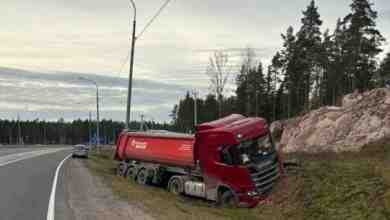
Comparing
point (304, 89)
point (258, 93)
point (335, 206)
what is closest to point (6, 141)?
point (258, 93)

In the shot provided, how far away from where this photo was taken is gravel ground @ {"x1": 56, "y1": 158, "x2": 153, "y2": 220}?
543 inches

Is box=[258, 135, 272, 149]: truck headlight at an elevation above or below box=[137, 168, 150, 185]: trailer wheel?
above

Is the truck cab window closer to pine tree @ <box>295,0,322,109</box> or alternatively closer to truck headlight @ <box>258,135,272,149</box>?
truck headlight @ <box>258,135,272,149</box>

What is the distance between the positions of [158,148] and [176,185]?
A: 297 centimetres

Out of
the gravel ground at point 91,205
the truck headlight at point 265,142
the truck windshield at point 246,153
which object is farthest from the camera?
the truck headlight at point 265,142

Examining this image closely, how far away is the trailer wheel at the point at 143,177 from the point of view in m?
27.5

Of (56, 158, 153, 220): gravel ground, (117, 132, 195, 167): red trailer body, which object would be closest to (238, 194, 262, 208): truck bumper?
(117, 132, 195, 167): red trailer body

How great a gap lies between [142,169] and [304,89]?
60.6 metres

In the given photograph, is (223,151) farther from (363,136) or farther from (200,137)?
(363,136)

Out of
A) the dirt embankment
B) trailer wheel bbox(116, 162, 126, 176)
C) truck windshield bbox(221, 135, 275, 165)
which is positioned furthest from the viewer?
trailer wheel bbox(116, 162, 126, 176)

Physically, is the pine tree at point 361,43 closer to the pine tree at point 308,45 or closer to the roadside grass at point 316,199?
the pine tree at point 308,45

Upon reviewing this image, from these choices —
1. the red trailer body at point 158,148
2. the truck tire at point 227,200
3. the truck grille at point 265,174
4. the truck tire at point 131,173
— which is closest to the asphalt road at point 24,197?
the red trailer body at point 158,148

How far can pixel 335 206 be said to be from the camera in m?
15.5

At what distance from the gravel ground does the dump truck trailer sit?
12.2 ft
